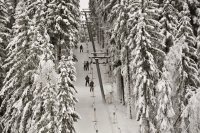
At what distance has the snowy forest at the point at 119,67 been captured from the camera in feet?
56.4

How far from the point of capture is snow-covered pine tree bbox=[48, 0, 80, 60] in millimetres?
27159

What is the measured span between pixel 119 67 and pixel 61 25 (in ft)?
29.7

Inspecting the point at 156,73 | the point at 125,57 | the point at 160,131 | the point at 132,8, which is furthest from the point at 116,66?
the point at 160,131

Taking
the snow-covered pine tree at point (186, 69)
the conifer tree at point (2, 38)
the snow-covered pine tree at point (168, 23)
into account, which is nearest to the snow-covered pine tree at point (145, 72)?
the snow-covered pine tree at point (168, 23)

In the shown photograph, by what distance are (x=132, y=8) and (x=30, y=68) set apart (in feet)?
33.7

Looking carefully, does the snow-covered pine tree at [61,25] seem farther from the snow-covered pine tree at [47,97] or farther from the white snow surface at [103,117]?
the snow-covered pine tree at [47,97]

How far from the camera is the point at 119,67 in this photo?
3381cm

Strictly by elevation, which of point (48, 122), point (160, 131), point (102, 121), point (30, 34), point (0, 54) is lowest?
point (102, 121)

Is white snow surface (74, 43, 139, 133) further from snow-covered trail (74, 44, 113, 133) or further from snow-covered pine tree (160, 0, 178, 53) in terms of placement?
snow-covered pine tree (160, 0, 178, 53)

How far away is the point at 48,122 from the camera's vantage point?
16.8 meters

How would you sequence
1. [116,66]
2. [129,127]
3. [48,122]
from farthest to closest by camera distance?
[116,66]
[129,127]
[48,122]

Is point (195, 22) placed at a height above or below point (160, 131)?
above

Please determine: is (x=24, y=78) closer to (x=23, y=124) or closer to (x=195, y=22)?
(x=23, y=124)

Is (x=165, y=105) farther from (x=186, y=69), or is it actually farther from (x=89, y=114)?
(x=89, y=114)
